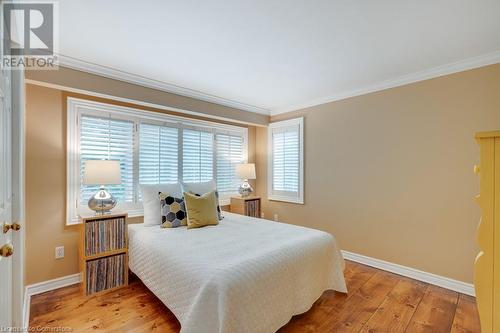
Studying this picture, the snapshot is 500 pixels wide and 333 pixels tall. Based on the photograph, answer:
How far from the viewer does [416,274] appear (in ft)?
9.25

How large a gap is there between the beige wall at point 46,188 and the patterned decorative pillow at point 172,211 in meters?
1.02

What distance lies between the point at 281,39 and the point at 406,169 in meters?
2.16

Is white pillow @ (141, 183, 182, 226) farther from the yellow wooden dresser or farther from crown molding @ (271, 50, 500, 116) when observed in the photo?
the yellow wooden dresser

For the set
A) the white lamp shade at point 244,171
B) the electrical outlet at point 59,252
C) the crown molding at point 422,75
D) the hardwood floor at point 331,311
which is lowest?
the hardwood floor at point 331,311

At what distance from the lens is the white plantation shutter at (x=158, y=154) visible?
3.24 m

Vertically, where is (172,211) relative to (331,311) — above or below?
above

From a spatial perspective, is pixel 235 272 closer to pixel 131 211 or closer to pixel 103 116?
pixel 131 211

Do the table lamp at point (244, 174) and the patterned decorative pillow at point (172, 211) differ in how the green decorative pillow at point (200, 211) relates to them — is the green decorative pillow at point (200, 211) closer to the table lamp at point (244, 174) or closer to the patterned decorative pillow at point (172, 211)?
the patterned decorative pillow at point (172, 211)

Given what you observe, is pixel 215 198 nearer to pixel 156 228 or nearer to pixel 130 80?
pixel 156 228

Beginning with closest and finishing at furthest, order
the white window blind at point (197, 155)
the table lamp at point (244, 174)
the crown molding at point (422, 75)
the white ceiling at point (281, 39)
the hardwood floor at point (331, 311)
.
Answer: the white ceiling at point (281, 39)
the hardwood floor at point (331, 311)
the crown molding at point (422, 75)
the white window blind at point (197, 155)
the table lamp at point (244, 174)

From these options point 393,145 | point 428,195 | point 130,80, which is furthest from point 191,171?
point 428,195

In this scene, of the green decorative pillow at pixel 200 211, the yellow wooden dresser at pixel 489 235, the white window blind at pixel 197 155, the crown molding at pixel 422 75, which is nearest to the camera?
the yellow wooden dresser at pixel 489 235

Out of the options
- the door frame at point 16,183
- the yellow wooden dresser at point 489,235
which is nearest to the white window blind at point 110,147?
the door frame at point 16,183

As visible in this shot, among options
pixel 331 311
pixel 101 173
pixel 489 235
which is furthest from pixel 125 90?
pixel 489 235
